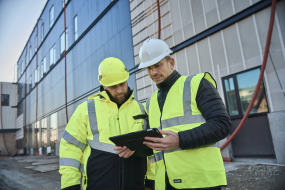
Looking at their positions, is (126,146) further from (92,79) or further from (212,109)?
(92,79)

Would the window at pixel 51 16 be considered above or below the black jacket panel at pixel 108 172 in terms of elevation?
above

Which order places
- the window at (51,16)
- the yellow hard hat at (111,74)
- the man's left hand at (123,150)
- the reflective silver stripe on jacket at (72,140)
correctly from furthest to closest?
the window at (51,16) → the yellow hard hat at (111,74) → the reflective silver stripe on jacket at (72,140) → the man's left hand at (123,150)

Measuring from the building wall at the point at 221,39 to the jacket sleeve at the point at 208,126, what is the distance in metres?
3.56

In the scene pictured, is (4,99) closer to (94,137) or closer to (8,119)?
(8,119)

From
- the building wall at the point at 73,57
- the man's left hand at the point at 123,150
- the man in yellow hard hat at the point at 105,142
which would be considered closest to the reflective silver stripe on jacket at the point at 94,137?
the man in yellow hard hat at the point at 105,142

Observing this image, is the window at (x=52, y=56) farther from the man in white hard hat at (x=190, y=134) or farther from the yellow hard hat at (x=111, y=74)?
the man in white hard hat at (x=190, y=134)

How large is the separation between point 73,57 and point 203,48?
33.2 feet

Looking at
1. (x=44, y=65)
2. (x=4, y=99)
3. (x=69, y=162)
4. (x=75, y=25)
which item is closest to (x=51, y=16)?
(x=44, y=65)

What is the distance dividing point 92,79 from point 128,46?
3447 mm

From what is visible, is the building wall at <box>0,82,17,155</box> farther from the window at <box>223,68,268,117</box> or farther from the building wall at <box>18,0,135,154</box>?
the window at <box>223,68,268,117</box>

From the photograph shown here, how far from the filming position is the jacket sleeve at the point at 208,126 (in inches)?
51.8

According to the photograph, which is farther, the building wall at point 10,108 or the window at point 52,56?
the building wall at point 10,108

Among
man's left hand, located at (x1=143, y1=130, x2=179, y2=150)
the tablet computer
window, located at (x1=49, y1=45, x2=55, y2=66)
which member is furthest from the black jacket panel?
window, located at (x1=49, y1=45, x2=55, y2=66)

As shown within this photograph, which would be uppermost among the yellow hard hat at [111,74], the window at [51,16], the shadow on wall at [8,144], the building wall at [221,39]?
the window at [51,16]
